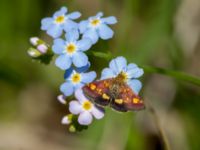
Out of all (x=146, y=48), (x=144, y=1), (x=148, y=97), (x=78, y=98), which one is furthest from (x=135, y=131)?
(x=78, y=98)

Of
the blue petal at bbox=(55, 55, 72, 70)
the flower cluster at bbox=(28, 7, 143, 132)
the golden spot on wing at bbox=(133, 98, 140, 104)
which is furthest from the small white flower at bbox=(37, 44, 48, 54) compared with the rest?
the golden spot on wing at bbox=(133, 98, 140, 104)

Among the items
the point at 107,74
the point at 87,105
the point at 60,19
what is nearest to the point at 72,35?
the point at 60,19

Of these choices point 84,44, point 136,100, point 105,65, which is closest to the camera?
point 136,100

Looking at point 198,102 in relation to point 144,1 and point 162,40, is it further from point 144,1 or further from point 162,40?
point 144,1

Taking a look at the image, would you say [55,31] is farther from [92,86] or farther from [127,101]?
[127,101]

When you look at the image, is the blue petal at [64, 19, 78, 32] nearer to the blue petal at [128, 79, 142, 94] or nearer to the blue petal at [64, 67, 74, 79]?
the blue petal at [64, 67, 74, 79]

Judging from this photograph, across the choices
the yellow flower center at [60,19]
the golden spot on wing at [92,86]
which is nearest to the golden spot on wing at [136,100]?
the golden spot on wing at [92,86]
